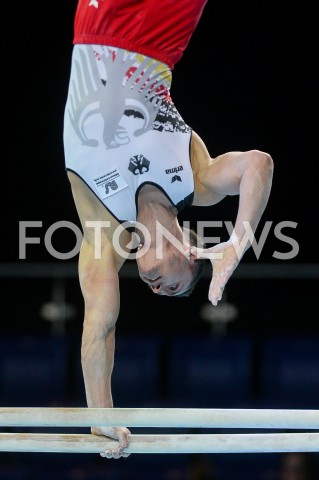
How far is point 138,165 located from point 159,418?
1368 millimetres

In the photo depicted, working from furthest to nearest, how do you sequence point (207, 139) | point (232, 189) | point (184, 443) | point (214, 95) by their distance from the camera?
point (214, 95) < point (207, 139) < point (232, 189) < point (184, 443)

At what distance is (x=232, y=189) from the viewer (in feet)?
15.3

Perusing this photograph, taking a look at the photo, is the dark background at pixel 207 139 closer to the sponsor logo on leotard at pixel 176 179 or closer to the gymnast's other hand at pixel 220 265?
the sponsor logo on leotard at pixel 176 179

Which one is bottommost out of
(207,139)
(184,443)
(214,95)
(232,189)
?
(184,443)

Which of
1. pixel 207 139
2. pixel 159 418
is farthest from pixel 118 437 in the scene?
pixel 207 139

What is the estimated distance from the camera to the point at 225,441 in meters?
4.46

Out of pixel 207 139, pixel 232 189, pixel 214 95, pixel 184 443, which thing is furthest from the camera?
pixel 214 95

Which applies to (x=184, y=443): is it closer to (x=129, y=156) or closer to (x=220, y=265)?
(x=220, y=265)

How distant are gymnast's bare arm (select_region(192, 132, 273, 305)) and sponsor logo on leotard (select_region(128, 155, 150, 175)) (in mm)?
311

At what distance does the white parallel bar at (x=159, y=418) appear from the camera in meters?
4.09

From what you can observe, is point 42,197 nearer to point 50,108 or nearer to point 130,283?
point 50,108

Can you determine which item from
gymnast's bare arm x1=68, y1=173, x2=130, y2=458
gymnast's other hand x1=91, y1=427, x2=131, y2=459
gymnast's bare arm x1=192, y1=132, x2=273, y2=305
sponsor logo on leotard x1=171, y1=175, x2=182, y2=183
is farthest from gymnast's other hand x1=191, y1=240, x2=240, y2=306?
gymnast's other hand x1=91, y1=427, x2=131, y2=459

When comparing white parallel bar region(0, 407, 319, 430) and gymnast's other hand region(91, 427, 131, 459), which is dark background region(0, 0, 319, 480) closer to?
gymnast's other hand region(91, 427, 131, 459)

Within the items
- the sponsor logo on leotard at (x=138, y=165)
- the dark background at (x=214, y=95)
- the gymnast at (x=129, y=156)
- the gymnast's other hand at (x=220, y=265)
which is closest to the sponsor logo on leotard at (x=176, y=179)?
the gymnast at (x=129, y=156)
